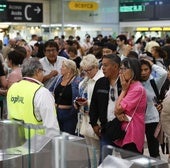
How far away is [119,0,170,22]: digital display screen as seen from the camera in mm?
19312

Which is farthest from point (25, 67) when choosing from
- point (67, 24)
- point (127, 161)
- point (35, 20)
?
point (67, 24)

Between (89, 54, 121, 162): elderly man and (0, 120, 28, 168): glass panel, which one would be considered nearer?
(0, 120, 28, 168): glass panel

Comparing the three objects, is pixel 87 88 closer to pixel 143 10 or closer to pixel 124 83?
pixel 124 83

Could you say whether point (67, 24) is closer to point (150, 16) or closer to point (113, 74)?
point (150, 16)

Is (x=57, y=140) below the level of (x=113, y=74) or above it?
below

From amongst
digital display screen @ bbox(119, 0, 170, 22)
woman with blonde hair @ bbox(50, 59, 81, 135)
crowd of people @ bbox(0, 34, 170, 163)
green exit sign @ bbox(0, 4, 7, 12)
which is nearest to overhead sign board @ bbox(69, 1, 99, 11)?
green exit sign @ bbox(0, 4, 7, 12)

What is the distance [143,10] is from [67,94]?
49.7 feet

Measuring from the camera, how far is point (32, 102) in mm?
3582

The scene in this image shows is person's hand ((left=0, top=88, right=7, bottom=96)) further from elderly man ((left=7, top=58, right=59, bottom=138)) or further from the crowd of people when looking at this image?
elderly man ((left=7, top=58, right=59, bottom=138))

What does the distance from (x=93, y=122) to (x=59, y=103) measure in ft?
3.29

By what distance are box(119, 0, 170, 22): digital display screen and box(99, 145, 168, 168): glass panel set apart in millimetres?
17183

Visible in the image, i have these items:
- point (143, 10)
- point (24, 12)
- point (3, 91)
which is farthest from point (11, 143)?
point (143, 10)

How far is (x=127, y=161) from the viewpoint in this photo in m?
2.35

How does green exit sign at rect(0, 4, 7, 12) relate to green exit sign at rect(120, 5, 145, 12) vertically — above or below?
below
